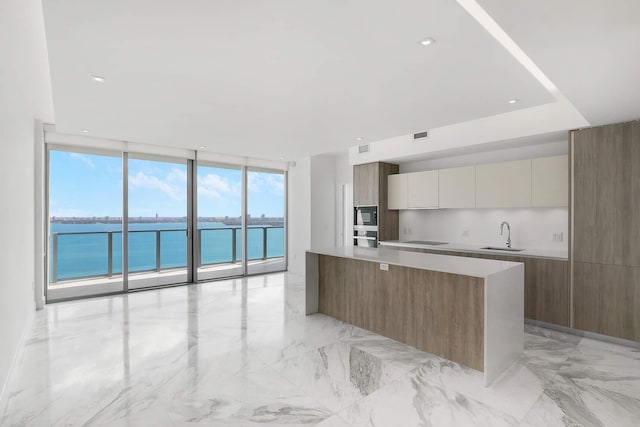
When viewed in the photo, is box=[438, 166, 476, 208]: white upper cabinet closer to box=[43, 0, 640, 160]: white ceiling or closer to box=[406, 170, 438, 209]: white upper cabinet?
box=[406, 170, 438, 209]: white upper cabinet

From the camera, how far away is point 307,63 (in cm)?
248

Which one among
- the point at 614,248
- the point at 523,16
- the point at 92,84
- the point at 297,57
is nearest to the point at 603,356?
the point at 614,248

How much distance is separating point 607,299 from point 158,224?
741 centimetres

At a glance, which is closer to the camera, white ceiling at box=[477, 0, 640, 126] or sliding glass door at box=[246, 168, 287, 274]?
white ceiling at box=[477, 0, 640, 126]

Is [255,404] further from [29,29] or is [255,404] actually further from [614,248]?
[614,248]

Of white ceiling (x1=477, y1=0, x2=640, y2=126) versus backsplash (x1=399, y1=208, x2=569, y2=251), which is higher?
white ceiling (x1=477, y1=0, x2=640, y2=126)

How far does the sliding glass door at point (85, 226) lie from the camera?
544cm

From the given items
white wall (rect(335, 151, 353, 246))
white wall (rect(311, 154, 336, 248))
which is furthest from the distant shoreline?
white wall (rect(335, 151, 353, 246))

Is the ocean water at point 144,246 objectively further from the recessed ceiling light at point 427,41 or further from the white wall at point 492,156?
the recessed ceiling light at point 427,41

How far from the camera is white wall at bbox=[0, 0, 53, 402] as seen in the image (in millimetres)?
2203

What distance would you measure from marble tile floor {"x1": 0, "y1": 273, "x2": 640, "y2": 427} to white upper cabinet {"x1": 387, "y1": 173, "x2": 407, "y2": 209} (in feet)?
8.58

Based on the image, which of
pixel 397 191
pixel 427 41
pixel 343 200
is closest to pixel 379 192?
pixel 397 191

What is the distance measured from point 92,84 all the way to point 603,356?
17.9ft

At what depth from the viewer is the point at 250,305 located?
4.81 meters
